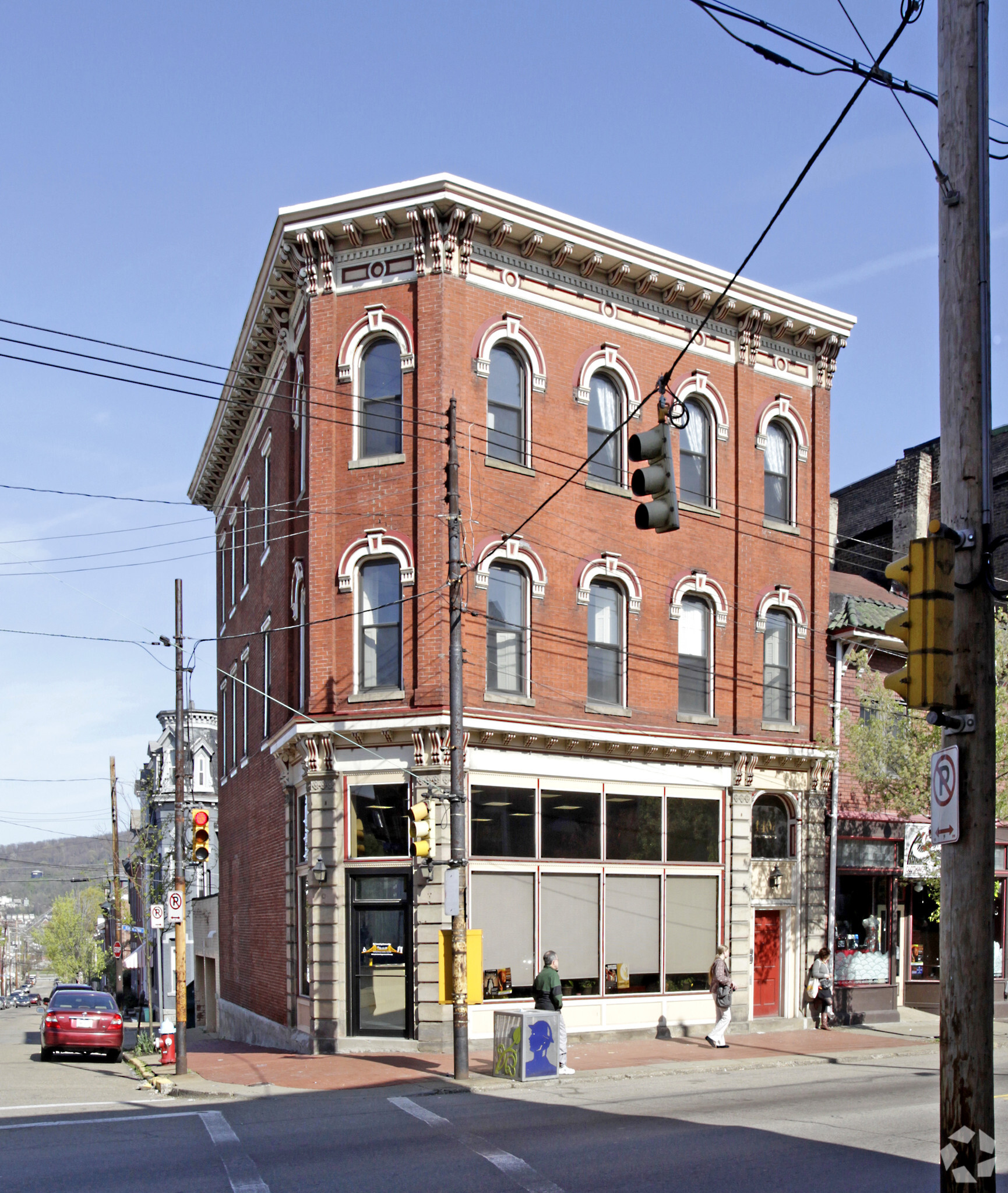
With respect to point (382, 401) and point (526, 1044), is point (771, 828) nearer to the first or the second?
point (526, 1044)

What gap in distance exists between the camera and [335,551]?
23203mm

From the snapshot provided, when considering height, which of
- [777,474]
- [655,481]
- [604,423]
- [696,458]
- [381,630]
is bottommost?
[381,630]

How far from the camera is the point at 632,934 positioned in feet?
78.8

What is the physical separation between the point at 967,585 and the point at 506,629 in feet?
51.5

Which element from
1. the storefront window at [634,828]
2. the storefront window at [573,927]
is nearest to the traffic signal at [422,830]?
the storefront window at [573,927]

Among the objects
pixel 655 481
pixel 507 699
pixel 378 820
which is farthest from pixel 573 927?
pixel 655 481

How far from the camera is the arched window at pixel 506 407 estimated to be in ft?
76.9

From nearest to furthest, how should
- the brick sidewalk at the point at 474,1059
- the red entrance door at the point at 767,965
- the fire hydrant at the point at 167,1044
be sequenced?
1. the brick sidewalk at the point at 474,1059
2. the fire hydrant at the point at 167,1044
3. the red entrance door at the point at 767,965

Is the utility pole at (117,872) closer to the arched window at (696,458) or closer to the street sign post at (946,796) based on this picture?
the arched window at (696,458)

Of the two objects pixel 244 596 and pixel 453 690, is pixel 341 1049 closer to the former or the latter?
pixel 453 690

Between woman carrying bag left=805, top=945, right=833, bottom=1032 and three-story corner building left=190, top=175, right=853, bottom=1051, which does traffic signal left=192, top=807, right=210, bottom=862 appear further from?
woman carrying bag left=805, top=945, right=833, bottom=1032

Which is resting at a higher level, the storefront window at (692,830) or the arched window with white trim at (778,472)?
the arched window with white trim at (778,472)

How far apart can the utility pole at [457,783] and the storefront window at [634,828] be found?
578 centimetres

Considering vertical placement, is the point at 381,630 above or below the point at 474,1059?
→ above
